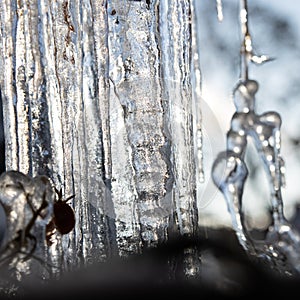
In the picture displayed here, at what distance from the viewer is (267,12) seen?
3738mm


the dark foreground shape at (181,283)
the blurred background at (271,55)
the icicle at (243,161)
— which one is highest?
the blurred background at (271,55)

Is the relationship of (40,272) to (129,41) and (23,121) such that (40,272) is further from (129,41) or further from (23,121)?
(129,41)

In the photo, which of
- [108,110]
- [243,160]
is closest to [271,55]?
[108,110]

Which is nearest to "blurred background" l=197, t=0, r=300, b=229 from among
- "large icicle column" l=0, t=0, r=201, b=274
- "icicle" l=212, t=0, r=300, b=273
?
"large icicle column" l=0, t=0, r=201, b=274

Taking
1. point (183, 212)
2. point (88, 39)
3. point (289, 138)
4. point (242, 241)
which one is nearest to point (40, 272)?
point (242, 241)

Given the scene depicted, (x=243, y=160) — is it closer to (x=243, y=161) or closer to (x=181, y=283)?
(x=243, y=161)

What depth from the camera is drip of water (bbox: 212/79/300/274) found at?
1110 mm

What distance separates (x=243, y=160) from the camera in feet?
3.75

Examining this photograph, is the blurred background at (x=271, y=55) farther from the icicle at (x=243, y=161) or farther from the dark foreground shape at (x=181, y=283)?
the dark foreground shape at (x=181, y=283)

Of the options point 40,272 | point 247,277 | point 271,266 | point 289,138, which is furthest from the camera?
point 289,138

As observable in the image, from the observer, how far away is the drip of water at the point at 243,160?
3.64ft

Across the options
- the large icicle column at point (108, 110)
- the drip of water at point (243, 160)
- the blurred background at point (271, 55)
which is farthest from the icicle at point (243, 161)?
the blurred background at point (271, 55)

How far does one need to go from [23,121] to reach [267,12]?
257 centimetres

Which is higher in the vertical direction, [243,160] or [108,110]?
[108,110]
